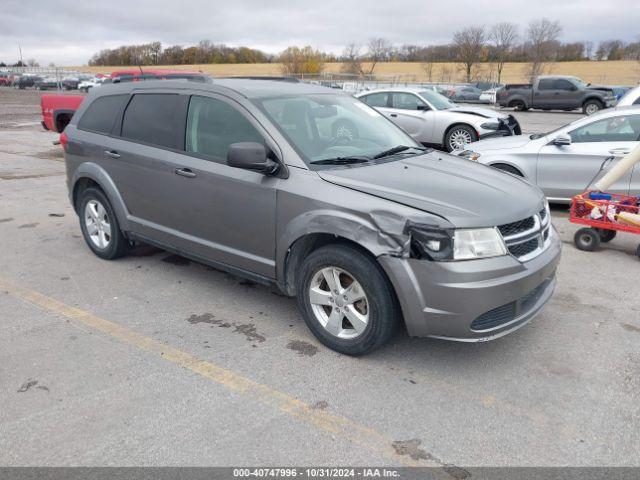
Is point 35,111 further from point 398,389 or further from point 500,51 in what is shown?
point 500,51

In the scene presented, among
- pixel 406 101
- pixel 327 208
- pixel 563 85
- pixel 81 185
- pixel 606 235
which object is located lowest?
pixel 606 235

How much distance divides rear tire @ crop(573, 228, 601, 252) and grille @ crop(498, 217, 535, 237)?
9.37ft

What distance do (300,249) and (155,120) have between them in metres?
2.02

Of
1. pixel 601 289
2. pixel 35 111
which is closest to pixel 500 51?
pixel 35 111

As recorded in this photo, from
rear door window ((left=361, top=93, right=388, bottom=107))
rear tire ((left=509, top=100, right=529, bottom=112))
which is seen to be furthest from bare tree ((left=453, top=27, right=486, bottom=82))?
rear door window ((left=361, top=93, right=388, bottom=107))

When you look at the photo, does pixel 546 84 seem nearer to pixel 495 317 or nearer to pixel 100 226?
pixel 100 226

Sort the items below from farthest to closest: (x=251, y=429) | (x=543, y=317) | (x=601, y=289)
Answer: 1. (x=601, y=289)
2. (x=543, y=317)
3. (x=251, y=429)

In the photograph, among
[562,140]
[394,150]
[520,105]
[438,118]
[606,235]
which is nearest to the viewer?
[394,150]

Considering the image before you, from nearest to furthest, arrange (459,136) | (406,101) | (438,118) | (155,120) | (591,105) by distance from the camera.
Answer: (155,120)
(459,136)
(438,118)
(406,101)
(591,105)

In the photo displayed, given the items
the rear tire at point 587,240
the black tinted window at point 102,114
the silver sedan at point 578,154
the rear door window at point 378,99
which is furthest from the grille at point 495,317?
the rear door window at point 378,99

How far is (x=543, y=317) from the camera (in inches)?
173

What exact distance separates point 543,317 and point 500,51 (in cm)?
7727

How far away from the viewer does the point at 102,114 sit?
217 inches

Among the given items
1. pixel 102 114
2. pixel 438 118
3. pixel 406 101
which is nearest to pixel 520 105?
pixel 406 101
